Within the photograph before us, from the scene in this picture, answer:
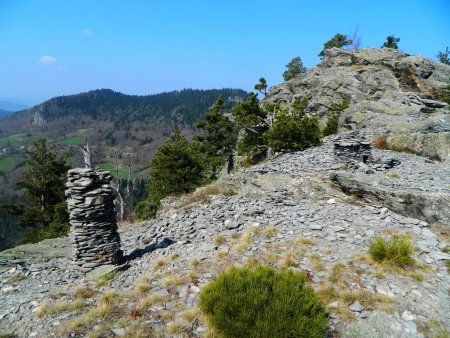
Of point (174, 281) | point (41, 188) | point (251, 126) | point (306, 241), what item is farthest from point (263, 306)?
point (41, 188)

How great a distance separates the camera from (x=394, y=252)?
10.4m

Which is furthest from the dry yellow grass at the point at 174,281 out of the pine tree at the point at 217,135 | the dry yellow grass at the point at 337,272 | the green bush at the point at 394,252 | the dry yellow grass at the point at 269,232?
the pine tree at the point at 217,135

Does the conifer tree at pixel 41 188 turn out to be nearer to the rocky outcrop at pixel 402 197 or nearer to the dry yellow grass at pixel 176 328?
the rocky outcrop at pixel 402 197

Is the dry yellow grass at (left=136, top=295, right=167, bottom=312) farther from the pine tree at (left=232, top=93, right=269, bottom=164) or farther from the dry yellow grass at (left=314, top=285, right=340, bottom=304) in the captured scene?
the pine tree at (left=232, top=93, right=269, bottom=164)

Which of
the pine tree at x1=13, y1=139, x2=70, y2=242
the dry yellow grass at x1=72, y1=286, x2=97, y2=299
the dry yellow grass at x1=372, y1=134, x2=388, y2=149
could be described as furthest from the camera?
the pine tree at x1=13, y1=139, x2=70, y2=242

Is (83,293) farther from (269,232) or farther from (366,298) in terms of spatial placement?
(366,298)

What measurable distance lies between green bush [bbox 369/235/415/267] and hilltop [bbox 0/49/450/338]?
0.25 metres

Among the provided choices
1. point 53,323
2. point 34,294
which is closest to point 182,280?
point 53,323

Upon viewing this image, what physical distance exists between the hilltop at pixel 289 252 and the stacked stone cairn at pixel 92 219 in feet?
2.71

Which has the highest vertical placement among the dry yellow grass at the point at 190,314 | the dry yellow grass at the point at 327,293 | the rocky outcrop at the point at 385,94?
the rocky outcrop at the point at 385,94

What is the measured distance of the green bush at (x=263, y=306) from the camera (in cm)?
748

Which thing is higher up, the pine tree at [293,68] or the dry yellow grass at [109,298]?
the pine tree at [293,68]

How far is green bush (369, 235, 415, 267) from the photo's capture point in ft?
33.6

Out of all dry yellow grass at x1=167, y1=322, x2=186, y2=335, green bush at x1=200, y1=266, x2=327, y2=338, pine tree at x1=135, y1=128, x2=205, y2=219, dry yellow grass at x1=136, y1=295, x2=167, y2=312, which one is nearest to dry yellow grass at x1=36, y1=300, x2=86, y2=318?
dry yellow grass at x1=136, y1=295, x2=167, y2=312
